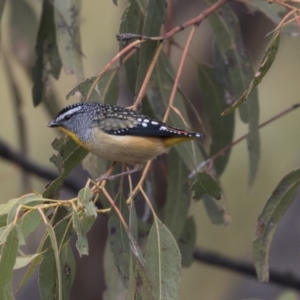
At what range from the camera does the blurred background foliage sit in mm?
3727

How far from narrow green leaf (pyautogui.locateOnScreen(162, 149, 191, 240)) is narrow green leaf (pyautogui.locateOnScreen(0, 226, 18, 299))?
41.7 inches

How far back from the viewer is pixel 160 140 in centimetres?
224

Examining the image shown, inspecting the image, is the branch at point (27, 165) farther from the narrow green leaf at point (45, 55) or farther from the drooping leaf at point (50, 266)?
the drooping leaf at point (50, 266)

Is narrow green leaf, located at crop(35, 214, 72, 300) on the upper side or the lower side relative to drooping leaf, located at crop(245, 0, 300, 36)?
lower

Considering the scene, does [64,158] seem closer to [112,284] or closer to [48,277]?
[48,277]

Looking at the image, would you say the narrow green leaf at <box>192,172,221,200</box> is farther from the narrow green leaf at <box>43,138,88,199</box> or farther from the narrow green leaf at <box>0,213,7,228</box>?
the narrow green leaf at <box>0,213,7,228</box>

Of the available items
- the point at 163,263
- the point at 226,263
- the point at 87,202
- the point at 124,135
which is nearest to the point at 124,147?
the point at 124,135

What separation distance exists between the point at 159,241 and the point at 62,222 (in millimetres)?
296

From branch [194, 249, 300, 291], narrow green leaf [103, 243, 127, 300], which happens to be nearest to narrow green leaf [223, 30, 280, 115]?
narrow green leaf [103, 243, 127, 300]

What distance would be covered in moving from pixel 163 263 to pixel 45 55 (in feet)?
3.73

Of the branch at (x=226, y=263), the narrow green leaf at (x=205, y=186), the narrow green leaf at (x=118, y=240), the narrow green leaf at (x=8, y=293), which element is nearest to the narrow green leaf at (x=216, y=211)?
the narrow green leaf at (x=205, y=186)

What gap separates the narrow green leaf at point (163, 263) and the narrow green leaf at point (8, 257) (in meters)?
0.43

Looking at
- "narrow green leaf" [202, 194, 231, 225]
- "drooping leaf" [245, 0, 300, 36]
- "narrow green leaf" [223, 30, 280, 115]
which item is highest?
"drooping leaf" [245, 0, 300, 36]

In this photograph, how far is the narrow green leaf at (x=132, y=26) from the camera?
2361 millimetres
